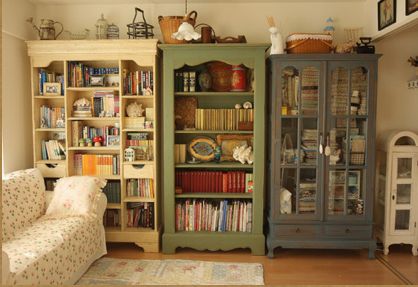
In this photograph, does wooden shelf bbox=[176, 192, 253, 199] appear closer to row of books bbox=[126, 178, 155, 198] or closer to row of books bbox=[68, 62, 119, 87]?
row of books bbox=[126, 178, 155, 198]

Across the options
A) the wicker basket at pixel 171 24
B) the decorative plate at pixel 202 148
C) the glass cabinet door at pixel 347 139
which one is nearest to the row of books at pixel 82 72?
the wicker basket at pixel 171 24

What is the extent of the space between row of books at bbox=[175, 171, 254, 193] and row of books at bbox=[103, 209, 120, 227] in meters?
0.70

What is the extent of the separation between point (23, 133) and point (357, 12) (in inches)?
138

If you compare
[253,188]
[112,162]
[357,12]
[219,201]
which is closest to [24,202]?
[112,162]

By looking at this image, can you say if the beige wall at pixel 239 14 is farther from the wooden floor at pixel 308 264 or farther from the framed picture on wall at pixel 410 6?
the wooden floor at pixel 308 264

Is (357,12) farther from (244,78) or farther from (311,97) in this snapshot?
(244,78)

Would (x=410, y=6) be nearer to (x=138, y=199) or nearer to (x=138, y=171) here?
(x=138, y=171)

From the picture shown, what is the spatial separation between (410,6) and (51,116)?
10.8 feet

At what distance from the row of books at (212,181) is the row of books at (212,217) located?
0.13 metres

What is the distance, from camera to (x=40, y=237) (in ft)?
8.39

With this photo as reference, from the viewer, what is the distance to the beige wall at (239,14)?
12.0 ft

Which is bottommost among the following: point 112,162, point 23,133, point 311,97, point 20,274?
point 20,274

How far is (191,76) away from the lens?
3.50 m

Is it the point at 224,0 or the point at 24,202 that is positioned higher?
the point at 224,0
